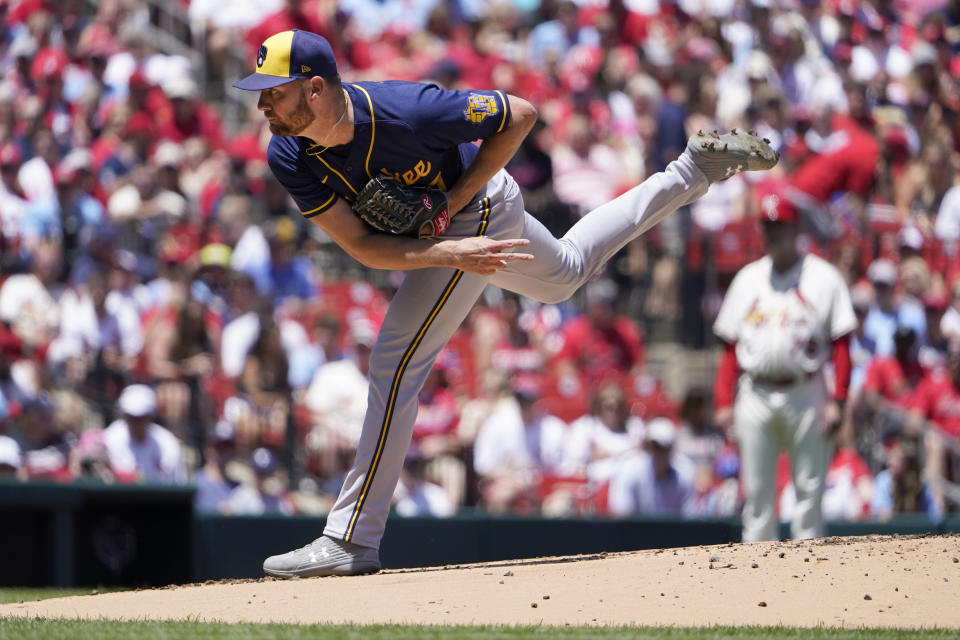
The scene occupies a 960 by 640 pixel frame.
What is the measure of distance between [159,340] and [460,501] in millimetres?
2478

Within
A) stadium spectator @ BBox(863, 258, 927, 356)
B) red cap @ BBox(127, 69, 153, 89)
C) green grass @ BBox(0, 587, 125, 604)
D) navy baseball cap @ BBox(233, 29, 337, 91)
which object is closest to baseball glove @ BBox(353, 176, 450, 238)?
navy baseball cap @ BBox(233, 29, 337, 91)

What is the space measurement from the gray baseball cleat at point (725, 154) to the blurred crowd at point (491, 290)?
324 centimetres

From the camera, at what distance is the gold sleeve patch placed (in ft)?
17.1

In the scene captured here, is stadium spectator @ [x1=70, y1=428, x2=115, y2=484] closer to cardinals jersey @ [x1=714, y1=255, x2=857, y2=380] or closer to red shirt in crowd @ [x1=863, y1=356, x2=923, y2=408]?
cardinals jersey @ [x1=714, y1=255, x2=857, y2=380]

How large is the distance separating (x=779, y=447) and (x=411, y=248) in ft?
12.3

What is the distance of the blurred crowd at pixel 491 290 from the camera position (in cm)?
986

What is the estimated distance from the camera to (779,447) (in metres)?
8.24

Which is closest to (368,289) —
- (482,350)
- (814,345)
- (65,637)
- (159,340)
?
(482,350)

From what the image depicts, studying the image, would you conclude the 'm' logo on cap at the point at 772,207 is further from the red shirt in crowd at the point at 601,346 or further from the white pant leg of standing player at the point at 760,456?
the red shirt in crowd at the point at 601,346

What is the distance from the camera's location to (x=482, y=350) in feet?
36.5

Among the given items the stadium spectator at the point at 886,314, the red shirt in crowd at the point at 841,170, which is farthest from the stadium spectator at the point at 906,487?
the red shirt in crowd at the point at 841,170

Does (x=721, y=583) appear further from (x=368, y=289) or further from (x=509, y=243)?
(x=368, y=289)

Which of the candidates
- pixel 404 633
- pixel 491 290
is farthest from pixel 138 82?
pixel 404 633

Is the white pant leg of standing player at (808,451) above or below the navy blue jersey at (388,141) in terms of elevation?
below
